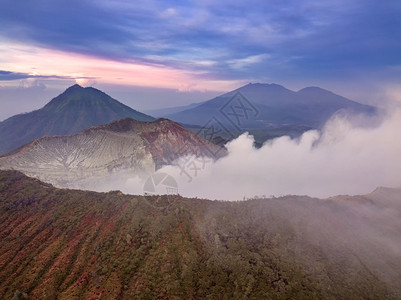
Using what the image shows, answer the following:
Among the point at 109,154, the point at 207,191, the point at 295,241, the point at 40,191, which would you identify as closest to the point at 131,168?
the point at 109,154

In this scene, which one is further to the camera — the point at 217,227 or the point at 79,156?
the point at 79,156

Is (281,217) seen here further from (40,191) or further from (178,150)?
(178,150)

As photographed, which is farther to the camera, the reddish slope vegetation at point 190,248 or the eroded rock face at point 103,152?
the eroded rock face at point 103,152

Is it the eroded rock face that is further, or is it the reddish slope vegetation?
the eroded rock face

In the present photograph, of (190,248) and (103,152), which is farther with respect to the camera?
(103,152)
